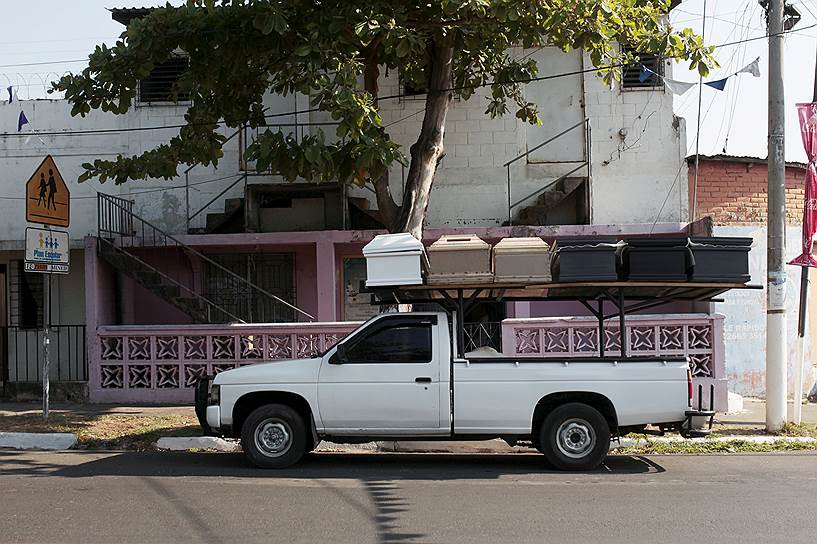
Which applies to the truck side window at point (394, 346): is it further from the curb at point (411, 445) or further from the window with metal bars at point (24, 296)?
the window with metal bars at point (24, 296)

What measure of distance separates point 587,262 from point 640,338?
17.6 feet

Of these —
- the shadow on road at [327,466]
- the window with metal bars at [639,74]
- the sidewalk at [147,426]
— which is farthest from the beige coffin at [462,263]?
the window with metal bars at [639,74]

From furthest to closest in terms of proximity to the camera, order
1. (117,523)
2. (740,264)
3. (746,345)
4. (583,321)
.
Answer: (746,345) → (583,321) → (740,264) → (117,523)

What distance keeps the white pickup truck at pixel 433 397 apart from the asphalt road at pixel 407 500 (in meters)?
0.39

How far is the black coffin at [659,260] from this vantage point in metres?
9.02

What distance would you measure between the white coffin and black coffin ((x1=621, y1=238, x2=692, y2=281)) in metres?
2.24

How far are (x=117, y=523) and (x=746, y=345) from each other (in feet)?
38.9

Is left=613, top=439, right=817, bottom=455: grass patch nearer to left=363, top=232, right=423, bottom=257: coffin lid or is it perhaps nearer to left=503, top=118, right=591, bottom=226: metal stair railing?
left=363, top=232, right=423, bottom=257: coffin lid

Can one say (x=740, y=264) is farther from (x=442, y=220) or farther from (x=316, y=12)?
(x=442, y=220)

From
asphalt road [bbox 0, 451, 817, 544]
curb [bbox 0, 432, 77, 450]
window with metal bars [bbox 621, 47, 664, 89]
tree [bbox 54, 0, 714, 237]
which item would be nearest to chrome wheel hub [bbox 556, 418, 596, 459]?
asphalt road [bbox 0, 451, 817, 544]

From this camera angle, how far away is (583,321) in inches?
547

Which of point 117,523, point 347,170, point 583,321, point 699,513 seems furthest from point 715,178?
point 117,523

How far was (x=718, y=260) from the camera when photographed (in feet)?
29.7

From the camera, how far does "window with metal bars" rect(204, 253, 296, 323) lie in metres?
16.1
